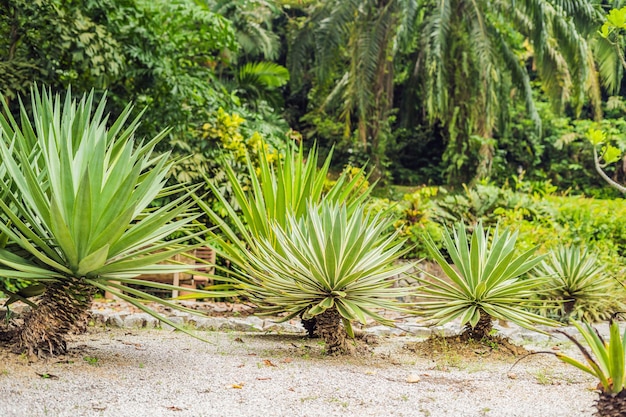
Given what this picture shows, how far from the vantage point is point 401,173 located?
1892 centimetres

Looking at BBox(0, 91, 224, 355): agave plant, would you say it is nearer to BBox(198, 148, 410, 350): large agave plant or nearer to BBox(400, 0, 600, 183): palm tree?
BBox(198, 148, 410, 350): large agave plant

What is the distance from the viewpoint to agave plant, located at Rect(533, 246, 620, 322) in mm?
6188

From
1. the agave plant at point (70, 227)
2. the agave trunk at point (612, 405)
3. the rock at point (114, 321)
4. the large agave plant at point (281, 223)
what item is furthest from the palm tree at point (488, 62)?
the agave trunk at point (612, 405)

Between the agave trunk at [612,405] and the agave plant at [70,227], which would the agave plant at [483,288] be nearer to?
the agave trunk at [612,405]

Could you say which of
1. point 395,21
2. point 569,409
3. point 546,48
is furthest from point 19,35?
point 546,48

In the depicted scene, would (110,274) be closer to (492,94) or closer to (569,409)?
(569,409)

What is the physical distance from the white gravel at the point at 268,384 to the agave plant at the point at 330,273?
1.01ft

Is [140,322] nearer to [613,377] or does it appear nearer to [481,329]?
[481,329]

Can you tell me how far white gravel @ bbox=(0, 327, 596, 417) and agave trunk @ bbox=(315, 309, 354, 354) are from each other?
0.11 metres

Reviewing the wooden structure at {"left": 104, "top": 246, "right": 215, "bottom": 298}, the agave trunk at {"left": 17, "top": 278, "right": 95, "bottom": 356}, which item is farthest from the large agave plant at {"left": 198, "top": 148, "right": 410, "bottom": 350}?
the wooden structure at {"left": 104, "top": 246, "right": 215, "bottom": 298}

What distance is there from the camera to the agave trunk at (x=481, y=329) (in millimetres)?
4559

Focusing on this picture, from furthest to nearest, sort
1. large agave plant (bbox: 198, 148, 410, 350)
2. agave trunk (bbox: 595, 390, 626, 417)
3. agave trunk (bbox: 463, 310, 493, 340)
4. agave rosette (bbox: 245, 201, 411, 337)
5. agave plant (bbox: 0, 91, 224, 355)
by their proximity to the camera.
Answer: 1. agave trunk (bbox: 463, 310, 493, 340)
2. large agave plant (bbox: 198, 148, 410, 350)
3. agave rosette (bbox: 245, 201, 411, 337)
4. agave plant (bbox: 0, 91, 224, 355)
5. agave trunk (bbox: 595, 390, 626, 417)

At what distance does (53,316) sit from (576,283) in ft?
16.5

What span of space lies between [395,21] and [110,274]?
522 inches
